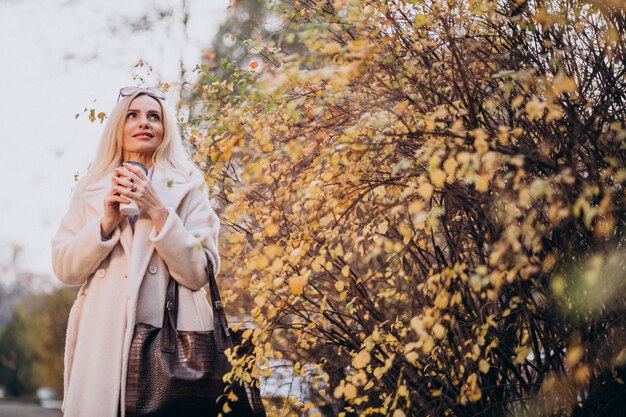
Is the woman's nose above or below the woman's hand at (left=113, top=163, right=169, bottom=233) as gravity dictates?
above

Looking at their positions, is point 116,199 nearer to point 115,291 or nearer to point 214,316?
point 115,291

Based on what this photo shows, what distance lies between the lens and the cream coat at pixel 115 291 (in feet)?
9.39

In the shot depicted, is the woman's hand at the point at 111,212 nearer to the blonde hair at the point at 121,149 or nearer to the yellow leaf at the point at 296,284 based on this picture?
the blonde hair at the point at 121,149

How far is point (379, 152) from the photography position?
2.59 meters

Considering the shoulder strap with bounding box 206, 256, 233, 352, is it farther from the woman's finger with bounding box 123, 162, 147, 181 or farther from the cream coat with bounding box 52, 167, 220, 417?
the woman's finger with bounding box 123, 162, 147, 181

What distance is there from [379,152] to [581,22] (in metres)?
0.81

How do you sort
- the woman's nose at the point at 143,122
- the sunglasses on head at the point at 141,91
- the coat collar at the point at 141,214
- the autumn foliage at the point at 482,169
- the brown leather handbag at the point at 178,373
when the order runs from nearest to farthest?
the autumn foliage at the point at 482,169 < the brown leather handbag at the point at 178,373 < the coat collar at the point at 141,214 < the woman's nose at the point at 143,122 < the sunglasses on head at the point at 141,91

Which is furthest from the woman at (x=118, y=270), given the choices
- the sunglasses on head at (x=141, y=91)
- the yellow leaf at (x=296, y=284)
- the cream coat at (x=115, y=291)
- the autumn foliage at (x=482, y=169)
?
the yellow leaf at (x=296, y=284)

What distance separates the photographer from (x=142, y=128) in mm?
3225

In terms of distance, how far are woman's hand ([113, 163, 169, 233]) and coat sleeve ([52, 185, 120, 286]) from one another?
17cm

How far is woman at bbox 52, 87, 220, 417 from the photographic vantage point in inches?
113

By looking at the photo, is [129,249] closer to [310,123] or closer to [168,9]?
[310,123]

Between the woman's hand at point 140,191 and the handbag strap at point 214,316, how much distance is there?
9.9 inches

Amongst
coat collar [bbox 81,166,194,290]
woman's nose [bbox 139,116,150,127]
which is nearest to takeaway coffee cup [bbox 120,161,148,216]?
coat collar [bbox 81,166,194,290]
